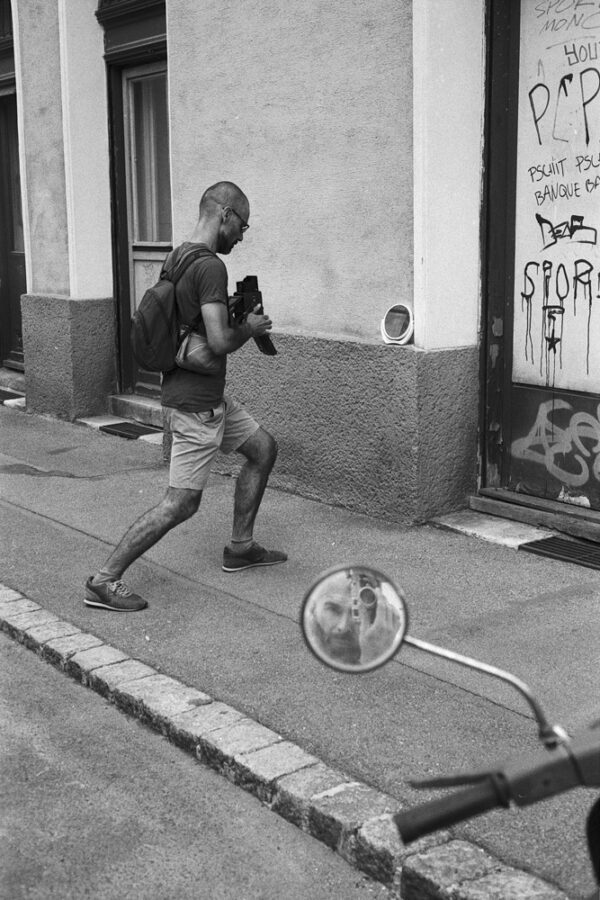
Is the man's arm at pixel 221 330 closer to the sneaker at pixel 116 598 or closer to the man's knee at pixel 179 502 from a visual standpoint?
the man's knee at pixel 179 502

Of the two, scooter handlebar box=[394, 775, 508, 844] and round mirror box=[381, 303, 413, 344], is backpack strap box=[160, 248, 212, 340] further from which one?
scooter handlebar box=[394, 775, 508, 844]

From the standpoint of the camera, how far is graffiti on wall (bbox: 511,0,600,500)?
6.31 m

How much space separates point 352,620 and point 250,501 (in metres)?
4.02

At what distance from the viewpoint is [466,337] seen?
7.00 meters

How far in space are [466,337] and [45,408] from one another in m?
5.36

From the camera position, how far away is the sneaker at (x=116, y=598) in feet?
18.6

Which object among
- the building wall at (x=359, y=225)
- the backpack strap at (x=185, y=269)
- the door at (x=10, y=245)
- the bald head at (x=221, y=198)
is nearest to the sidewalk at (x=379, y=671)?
the building wall at (x=359, y=225)

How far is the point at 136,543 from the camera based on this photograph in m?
5.64

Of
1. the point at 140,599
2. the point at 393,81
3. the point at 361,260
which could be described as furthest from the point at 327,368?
the point at 140,599

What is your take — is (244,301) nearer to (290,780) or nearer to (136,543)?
(136,543)

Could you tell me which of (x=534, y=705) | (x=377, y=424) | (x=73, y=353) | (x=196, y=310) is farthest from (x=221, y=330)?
(x=73, y=353)

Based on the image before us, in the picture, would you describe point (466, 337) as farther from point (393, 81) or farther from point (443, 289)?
point (393, 81)

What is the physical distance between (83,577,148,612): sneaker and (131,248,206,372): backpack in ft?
3.44

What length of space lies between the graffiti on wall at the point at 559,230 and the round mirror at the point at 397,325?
626 millimetres
